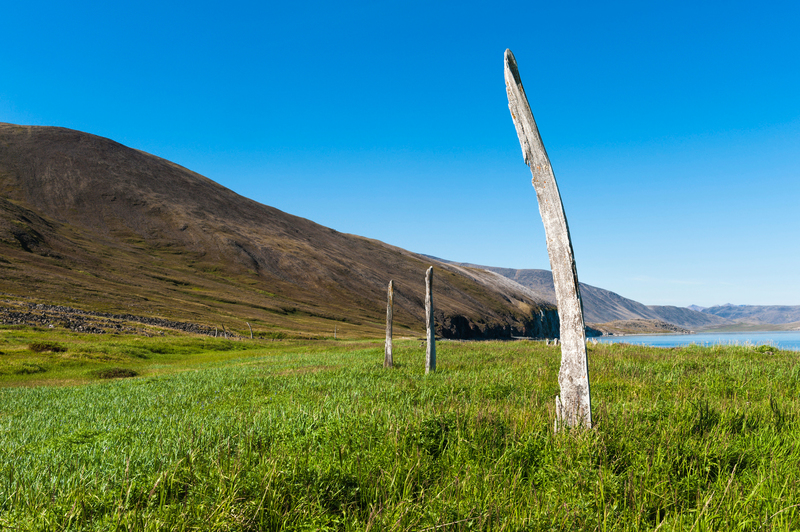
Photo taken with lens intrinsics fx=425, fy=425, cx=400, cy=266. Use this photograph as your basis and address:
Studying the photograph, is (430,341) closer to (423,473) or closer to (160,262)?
(423,473)

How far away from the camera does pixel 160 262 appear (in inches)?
5704

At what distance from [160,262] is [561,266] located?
6403 inches

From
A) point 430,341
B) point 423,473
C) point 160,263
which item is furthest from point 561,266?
point 160,263

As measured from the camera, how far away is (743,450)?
4234 millimetres

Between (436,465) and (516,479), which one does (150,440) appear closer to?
(436,465)

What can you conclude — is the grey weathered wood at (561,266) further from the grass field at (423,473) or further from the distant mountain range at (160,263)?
the distant mountain range at (160,263)

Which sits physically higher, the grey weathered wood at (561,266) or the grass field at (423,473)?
the grey weathered wood at (561,266)

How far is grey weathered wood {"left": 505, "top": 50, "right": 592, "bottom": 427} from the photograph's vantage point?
5117 mm

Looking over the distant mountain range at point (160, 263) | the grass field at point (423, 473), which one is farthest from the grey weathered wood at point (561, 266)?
the distant mountain range at point (160, 263)

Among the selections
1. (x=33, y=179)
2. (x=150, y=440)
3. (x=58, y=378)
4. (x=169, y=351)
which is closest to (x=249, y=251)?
(x=33, y=179)

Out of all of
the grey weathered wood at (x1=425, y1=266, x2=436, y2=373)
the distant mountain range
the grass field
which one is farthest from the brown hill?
the grass field

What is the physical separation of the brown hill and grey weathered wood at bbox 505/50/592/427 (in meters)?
86.5

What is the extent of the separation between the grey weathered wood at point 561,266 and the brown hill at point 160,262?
8653 cm

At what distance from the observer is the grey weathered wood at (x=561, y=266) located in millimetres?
5117
